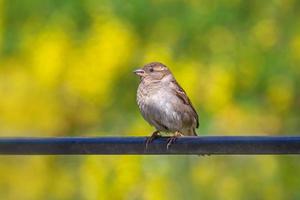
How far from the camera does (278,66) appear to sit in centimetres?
740

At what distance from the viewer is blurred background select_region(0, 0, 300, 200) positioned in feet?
23.0

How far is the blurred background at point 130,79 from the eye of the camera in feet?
23.0

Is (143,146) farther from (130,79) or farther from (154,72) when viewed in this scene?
(130,79)

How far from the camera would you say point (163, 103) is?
5.66 m

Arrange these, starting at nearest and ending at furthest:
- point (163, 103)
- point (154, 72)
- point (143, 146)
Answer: point (143, 146)
point (163, 103)
point (154, 72)

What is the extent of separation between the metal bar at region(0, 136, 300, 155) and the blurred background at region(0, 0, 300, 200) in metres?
2.99

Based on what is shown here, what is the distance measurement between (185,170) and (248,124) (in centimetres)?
60

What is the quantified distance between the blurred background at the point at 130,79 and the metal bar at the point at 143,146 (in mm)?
2995

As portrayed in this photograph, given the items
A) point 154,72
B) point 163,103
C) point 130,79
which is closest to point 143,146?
point 163,103

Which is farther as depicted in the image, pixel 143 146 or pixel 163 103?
pixel 163 103

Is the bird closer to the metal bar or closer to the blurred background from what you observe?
the blurred background

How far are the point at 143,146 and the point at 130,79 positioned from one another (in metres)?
3.72

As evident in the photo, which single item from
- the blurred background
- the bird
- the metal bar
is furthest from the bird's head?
the metal bar

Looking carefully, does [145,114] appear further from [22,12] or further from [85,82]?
[22,12]
